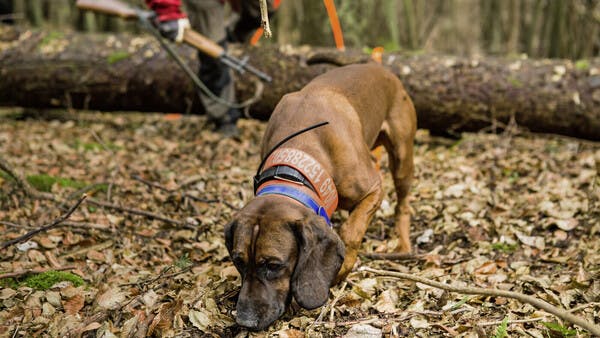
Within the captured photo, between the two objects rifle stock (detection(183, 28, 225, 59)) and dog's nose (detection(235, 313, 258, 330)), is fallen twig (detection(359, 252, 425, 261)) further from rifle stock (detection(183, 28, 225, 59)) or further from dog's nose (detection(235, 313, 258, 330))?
rifle stock (detection(183, 28, 225, 59))

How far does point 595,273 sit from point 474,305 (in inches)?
34.6

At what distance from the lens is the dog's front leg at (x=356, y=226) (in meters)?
3.53

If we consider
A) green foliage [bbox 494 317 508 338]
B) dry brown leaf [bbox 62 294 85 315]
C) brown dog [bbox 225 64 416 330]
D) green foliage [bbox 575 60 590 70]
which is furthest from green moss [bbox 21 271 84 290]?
green foliage [bbox 575 60 590 70]

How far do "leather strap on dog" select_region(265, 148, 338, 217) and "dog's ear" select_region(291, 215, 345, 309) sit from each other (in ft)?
1.04

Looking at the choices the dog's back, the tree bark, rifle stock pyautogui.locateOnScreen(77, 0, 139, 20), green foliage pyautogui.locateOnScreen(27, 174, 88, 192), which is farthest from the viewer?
the tree bark

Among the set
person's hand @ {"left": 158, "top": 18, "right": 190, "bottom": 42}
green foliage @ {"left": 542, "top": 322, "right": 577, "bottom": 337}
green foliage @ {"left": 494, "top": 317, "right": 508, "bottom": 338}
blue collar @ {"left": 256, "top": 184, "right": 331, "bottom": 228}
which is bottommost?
green foliage @ {"left": 542, "top": 322, "right": 577, "bottom": 337}

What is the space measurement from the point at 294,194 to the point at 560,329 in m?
1.57

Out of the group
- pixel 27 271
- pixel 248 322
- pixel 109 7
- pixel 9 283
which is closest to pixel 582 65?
pixel 109 7

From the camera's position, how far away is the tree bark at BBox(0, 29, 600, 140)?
664cm

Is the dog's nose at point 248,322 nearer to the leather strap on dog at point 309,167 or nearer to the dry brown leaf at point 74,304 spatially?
the leather strap on dog at point 309,167

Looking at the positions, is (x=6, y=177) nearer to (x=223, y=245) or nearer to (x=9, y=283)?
(x=9, y=283)

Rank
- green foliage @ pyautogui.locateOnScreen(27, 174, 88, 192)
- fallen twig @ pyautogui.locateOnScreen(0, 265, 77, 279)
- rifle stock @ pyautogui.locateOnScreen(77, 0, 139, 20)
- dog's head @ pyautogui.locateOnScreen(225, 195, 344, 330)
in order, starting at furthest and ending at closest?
rifle stock @ pyautogui.locateOnScreen(77, 0, 139, 20), green foliage @ pyautogui.locateOnScreen(27, 174, 88, 192), fallen twig @ pyautogui.locateOnScreen(0, 265, 77, 279), dog's head @ pyautogui.locateOnScreen(225, 195, 344, 330)

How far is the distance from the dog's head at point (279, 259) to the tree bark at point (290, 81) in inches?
108

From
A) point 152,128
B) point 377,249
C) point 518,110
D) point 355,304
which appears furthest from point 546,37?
point 355,304
